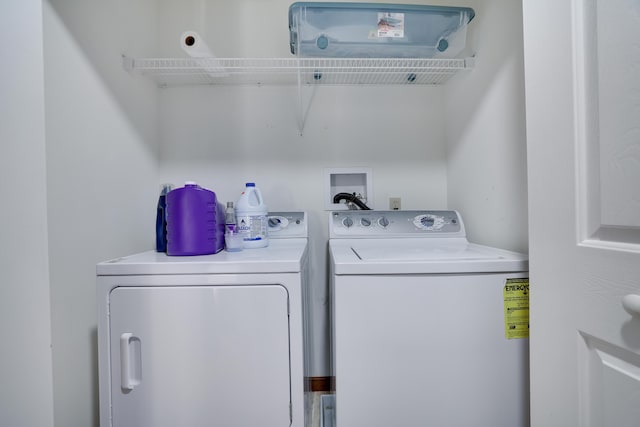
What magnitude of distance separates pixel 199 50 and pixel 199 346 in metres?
1.43

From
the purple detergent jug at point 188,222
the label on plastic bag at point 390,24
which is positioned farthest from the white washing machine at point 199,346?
the label on plastic bag at point 390,24

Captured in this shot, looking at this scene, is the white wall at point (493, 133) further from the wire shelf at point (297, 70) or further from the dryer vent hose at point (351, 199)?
the dryer vent hose at point (351, 199)

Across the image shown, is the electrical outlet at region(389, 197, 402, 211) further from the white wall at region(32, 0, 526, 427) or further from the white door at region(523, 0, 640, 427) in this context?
the white door at region(523, 0, 640, 427)

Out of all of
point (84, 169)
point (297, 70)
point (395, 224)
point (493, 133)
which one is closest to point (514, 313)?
point (395, 224)

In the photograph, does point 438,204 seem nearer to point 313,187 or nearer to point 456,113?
point 456,113

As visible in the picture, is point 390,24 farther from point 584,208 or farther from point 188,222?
point 188,222

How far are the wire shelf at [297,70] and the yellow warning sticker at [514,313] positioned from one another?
1.23 meters

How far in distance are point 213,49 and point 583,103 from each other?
200 centimetres

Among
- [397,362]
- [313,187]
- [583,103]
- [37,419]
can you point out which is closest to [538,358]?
[397,362]

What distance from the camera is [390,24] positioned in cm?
138

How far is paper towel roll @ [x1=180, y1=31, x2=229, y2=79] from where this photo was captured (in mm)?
1383

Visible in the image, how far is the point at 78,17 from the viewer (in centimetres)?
112

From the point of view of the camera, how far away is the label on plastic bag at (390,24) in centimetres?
137

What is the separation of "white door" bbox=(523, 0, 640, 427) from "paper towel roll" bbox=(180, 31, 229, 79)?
56.0 inches
